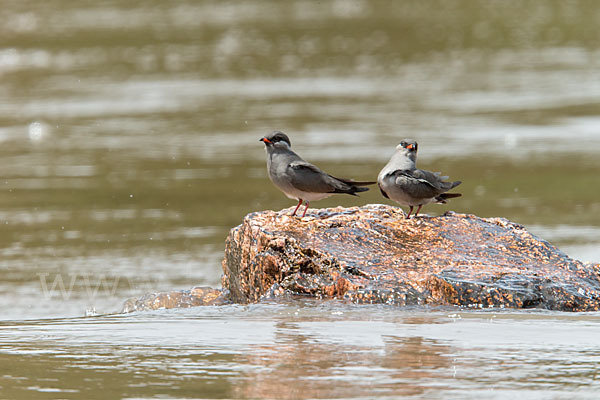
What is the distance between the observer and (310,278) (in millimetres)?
7191

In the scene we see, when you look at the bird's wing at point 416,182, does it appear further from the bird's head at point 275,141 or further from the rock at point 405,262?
the bird's head at point 275,141

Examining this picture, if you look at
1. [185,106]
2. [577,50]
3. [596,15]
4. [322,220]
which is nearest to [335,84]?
[185,106]

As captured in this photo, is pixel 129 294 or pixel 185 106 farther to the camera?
pixel 185 106

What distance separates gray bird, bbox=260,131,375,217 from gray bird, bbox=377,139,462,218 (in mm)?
160

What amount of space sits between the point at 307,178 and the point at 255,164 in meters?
8.32

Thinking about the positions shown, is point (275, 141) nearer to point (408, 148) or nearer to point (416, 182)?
point (408, 148)

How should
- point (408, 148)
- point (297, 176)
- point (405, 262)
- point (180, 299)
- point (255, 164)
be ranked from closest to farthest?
1. point (405, 262)
2. point (297, 176)
3. point (408, 148)
4. point (180, 299)
5. point (255, 164)

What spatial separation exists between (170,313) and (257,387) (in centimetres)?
257

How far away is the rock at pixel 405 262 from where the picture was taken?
6910 mm

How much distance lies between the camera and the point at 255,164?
15.6 m

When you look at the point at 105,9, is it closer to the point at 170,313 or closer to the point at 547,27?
the point at 547,27

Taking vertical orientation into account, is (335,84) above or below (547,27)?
below

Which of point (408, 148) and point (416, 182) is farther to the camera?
point (408, 148)

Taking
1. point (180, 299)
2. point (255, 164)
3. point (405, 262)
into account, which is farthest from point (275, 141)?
point (255, 164)
